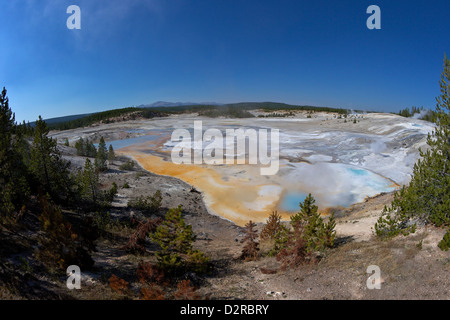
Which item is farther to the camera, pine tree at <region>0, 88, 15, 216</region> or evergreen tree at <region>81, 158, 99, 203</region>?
evergreen tree at <region>81, 158, 99, 203</region>

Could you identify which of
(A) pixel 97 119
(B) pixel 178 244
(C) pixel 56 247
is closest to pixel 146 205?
(B) pixel 178 244

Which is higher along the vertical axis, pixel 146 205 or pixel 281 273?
pixel 146 205

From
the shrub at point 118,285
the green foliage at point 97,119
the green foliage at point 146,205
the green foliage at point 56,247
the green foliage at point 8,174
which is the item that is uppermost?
the green foliage at point 97,119

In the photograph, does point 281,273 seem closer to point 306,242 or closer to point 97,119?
point 306,242

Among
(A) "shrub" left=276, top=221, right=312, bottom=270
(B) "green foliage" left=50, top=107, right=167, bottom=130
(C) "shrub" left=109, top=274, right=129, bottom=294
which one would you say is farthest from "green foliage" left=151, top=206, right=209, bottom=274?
(B) "green foliage" left=50, top=107, right=167, bottom=130

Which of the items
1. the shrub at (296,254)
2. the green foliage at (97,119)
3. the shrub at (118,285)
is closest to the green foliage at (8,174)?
the shrub at (118,285)

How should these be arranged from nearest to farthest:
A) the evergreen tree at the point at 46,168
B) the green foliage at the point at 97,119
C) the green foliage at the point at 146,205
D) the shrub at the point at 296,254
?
the shrub at the point at 296,254 < the evergreen tree at the point at 46,168 < the green foliage at the point at 146,205 < the green foliage at the point at 97,119

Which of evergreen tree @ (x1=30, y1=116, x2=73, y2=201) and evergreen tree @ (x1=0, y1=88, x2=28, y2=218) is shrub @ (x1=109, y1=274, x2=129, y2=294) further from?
evergreen tree @ (x1=30, y1=116, x2=73, y2=201)

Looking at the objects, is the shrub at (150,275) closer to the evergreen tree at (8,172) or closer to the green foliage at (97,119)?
the evergreen tree at (8,172)

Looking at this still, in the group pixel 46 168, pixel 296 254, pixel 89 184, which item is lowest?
pixel 296 254

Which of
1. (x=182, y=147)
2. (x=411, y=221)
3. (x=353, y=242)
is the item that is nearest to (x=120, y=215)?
(x=353, y=242)

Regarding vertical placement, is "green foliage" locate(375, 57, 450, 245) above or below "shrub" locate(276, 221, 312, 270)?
above
